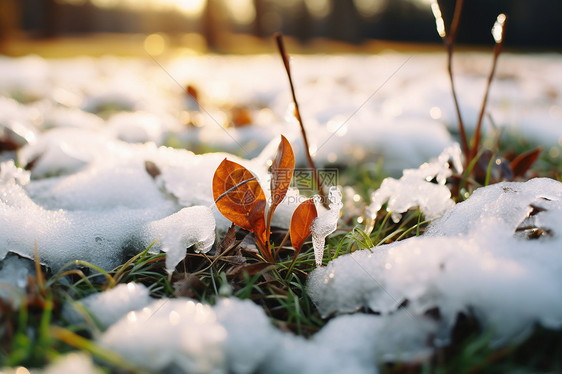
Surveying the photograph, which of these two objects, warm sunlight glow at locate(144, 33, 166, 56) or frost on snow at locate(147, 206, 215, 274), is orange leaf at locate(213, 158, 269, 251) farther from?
warm sunlight glow at locate(144, 33, 166, 56)

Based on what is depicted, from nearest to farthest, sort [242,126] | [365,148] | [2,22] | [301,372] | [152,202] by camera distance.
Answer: [301,372] → [152,202] → [365,148] → [242,126] → [2,22]

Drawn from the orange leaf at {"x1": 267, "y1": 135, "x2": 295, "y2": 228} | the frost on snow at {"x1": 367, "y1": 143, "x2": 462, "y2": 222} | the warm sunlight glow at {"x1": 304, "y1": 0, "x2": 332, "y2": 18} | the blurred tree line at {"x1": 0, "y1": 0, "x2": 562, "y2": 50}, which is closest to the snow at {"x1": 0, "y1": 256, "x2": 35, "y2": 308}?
the orange leaf at {"x1": 267, "y1": 135, "x2": 295, "y2": 228}

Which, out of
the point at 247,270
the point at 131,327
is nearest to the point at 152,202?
the point at 247,270

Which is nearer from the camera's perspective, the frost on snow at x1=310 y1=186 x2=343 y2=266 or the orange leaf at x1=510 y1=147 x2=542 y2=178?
the frost on snow at x1=310 y1=186 x2=343 y2=266

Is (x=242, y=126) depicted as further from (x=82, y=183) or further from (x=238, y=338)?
(x=238, y=338)

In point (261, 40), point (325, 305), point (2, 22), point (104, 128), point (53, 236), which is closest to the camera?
point (325, 305)

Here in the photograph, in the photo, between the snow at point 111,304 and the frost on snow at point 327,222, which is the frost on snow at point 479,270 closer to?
the frost on snow at point 327,222

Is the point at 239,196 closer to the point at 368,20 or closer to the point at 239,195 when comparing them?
the point at 239,195
